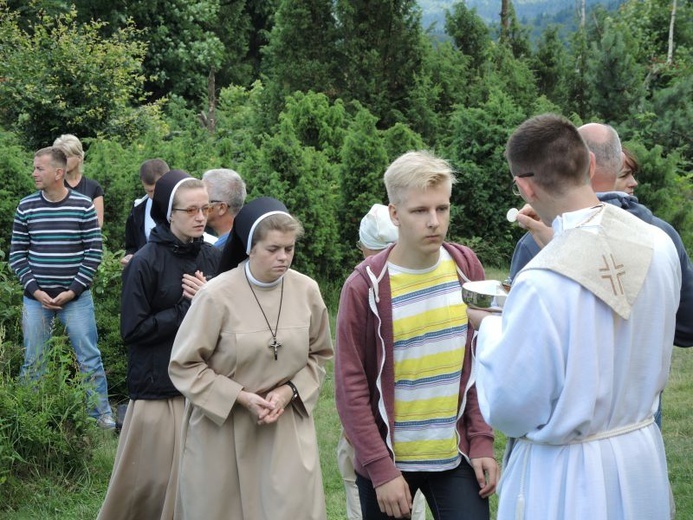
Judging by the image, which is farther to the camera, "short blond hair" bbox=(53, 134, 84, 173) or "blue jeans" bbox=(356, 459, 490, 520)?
"short blond hair" bbox=(53, 134, 84, 173)

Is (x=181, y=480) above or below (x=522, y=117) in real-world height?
below

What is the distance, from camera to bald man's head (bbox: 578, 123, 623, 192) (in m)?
4.02

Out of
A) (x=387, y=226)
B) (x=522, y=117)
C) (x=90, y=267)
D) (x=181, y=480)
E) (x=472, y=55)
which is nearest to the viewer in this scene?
(x=181, y=480)

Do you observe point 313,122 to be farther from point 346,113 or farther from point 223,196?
point 223,196

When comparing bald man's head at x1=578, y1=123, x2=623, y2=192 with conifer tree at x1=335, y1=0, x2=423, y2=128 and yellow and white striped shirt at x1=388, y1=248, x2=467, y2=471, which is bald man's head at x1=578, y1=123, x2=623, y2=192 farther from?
conifer tree at x1=335, y1=0, x2=423, y2=128

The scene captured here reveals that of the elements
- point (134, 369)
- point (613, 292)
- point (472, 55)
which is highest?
point (472, 55)

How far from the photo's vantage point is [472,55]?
19734mm

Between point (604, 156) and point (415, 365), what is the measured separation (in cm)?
124

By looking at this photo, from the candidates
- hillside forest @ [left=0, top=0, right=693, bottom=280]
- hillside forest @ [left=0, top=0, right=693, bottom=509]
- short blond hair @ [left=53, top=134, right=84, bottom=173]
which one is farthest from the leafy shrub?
hillside forest @ [left=0, top=0, right=693, bottom=280]

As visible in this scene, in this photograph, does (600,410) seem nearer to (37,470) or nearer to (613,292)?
(613,292)

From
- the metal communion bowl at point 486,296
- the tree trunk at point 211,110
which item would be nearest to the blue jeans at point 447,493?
the metal communion bowl at point 486,296

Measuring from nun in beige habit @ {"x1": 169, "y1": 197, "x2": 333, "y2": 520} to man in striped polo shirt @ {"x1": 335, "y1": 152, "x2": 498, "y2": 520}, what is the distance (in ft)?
2.11

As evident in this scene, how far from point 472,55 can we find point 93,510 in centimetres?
1562

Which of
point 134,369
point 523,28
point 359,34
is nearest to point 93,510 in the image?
point 134,369
